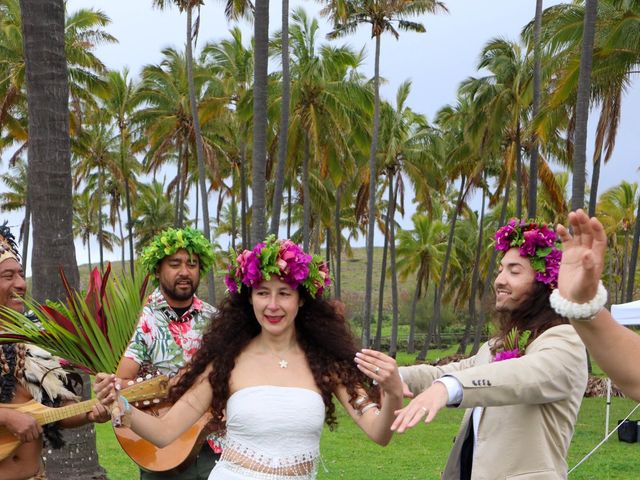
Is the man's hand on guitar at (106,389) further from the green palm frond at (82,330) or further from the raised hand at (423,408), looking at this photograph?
the raised hand at (423,408)

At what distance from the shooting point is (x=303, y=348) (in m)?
3.86

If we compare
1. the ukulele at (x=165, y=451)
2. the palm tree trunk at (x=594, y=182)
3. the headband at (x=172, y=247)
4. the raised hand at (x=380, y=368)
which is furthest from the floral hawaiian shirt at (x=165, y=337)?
the palm tree trunk at (x=594, y=182)

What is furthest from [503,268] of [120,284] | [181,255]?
[181,255]

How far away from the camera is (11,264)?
4.41 m

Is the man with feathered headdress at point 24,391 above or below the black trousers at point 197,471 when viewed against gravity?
above

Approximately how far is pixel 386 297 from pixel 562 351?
85.1m

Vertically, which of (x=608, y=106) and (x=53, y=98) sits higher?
(x=608, y=106)

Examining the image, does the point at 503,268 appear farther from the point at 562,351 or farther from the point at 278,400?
the point at 278,400

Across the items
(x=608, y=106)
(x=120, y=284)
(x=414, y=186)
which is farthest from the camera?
(x=414, y=186)

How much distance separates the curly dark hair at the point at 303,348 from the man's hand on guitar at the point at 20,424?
2.37 feet

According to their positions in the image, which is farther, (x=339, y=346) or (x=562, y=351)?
(x=339, y=346)

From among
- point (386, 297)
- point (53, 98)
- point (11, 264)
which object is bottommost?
point (386, 297)

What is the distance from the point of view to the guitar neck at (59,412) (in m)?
4.05

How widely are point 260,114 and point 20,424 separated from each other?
35.7 ft
